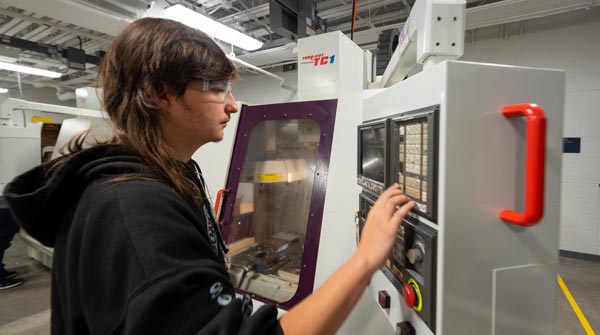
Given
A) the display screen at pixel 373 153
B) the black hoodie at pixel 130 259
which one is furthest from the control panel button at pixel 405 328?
the black hoodie at pixel 130 259

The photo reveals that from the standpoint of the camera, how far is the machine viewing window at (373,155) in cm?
105

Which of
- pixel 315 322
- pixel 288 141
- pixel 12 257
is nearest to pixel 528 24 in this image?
pixel 288 141

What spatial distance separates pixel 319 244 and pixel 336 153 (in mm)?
497

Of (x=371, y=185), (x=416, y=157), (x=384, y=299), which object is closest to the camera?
(x=416, y=157)

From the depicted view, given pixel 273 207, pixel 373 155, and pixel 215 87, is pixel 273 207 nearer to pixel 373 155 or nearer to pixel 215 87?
pixel 373 155

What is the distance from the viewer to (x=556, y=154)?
0.77m

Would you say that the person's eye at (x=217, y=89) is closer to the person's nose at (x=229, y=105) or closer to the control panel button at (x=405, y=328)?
the person's nose at (x=229, y=105)

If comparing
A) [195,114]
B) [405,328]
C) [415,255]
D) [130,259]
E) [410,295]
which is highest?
[195,114]

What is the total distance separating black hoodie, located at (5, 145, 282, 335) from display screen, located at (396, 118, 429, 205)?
50 centimetres

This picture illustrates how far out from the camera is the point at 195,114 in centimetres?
72

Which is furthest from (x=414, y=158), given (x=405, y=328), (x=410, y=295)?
(x=405, y=328)

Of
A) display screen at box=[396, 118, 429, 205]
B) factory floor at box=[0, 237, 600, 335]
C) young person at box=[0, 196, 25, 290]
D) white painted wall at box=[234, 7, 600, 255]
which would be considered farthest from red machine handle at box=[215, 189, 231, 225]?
white painted wall at box=[234, 7, 600, 255]

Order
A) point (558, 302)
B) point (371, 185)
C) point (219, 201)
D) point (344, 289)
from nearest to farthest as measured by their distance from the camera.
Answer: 1. point (344, 289)
2. point (371, 185)
3. point (219, 201)
4. point (558, 302)

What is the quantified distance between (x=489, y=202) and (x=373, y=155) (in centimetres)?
50
